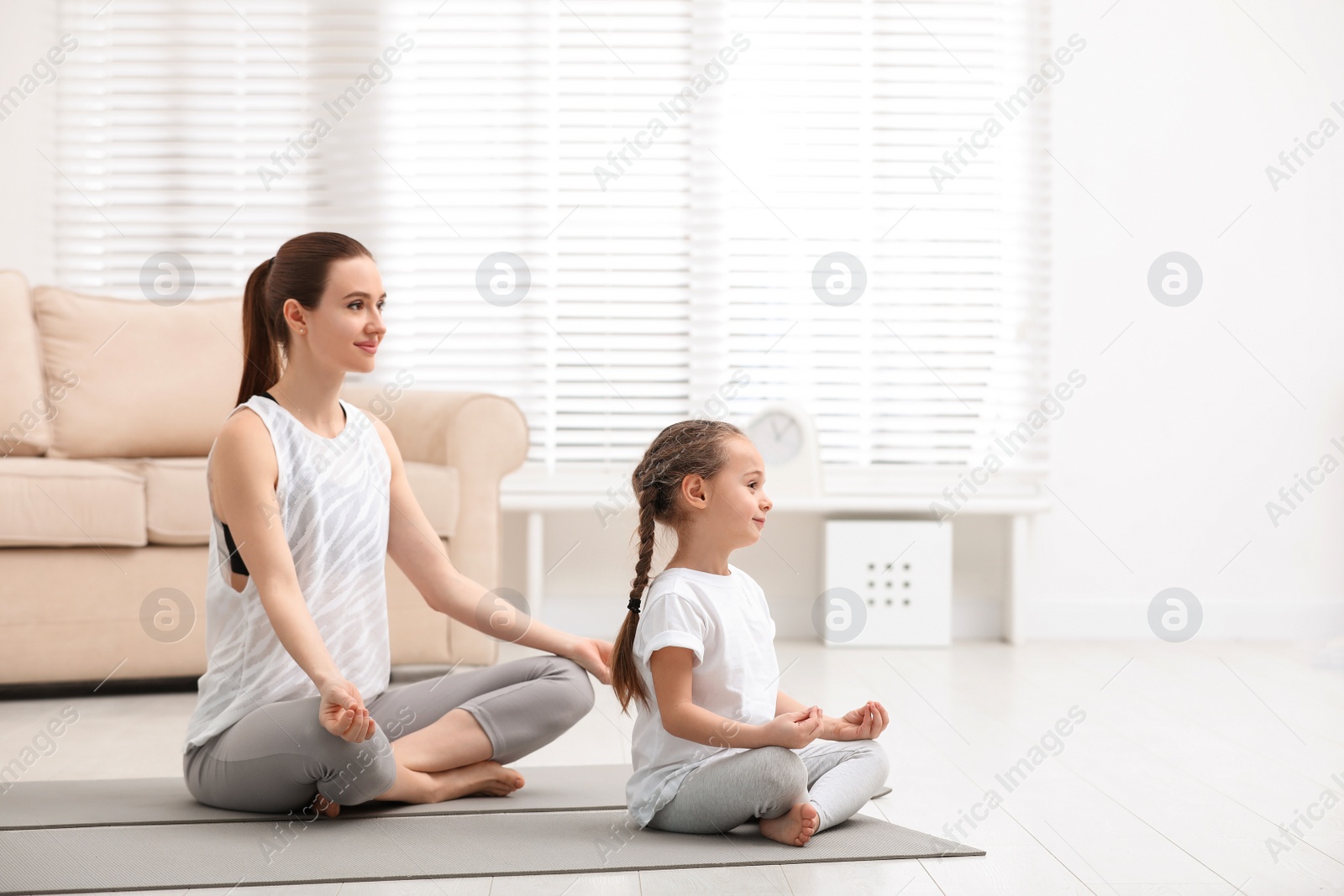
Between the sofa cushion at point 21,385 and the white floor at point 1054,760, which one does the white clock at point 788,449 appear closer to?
the white floor at point 1054,760

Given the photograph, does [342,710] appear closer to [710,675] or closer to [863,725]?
[710,675]

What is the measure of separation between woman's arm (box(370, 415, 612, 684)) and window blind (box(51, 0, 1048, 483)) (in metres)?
1.65

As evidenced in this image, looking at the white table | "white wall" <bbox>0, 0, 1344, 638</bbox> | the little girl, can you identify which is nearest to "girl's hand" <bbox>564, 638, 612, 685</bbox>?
the little girl

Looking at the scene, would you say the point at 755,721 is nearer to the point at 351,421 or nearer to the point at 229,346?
the point at 351,421

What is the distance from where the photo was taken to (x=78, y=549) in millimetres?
2361

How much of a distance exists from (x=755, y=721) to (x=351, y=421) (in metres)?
0.70

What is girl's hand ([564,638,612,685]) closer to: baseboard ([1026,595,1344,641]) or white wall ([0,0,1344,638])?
white wall ([0,0,1344,638])

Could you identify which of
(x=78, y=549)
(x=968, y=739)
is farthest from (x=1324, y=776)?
(x=78, y=549)

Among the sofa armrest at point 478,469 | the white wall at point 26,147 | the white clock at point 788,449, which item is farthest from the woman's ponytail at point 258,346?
the white wall at point 26,147

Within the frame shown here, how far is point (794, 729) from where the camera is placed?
1.34 meters

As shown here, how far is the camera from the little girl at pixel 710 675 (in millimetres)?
1388

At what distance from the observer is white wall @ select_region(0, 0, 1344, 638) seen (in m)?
3.30

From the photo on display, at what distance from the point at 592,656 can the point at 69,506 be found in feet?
4.34

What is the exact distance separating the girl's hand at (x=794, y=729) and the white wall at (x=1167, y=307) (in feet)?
6.35
